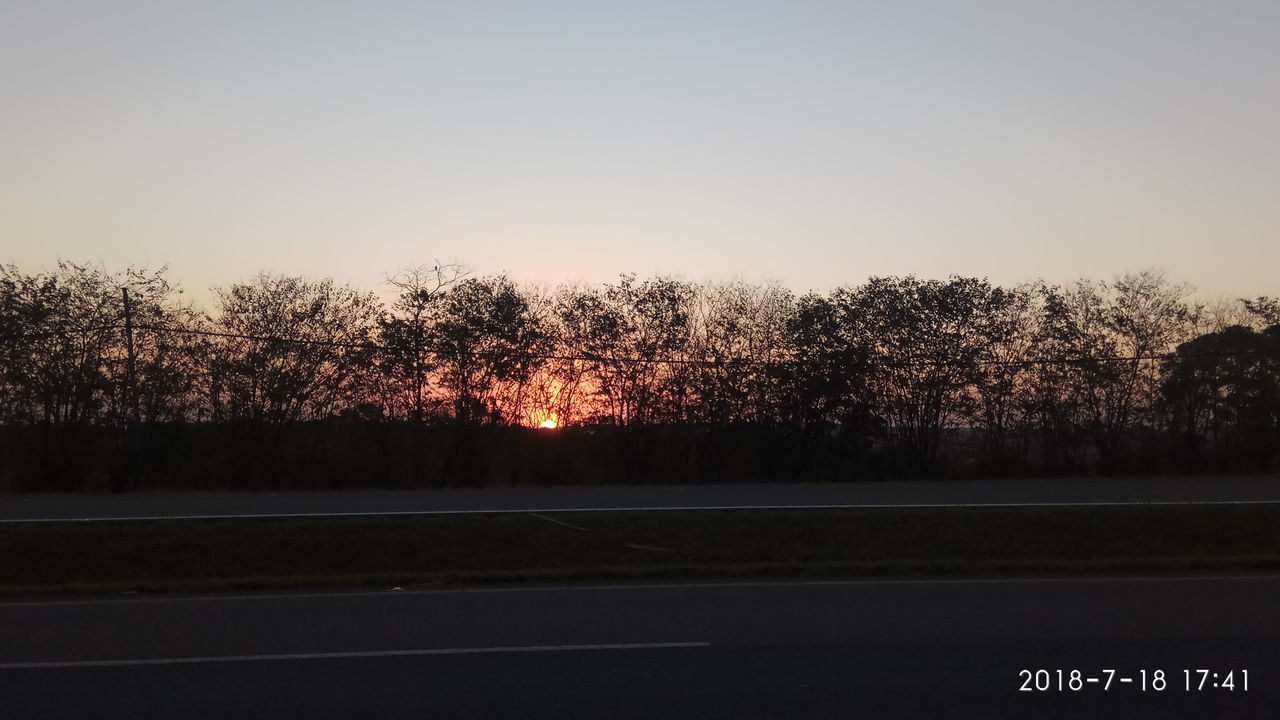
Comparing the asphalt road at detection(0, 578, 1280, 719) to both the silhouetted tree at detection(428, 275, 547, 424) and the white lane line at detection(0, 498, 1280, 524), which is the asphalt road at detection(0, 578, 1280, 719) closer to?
the white lane line at detection(0, 498, 1280, 524)

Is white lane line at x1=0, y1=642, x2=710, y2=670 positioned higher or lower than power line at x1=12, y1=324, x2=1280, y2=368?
lower

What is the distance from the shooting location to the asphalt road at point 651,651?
6.31 m

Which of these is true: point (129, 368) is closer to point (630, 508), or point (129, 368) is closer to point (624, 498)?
point (624, 498)

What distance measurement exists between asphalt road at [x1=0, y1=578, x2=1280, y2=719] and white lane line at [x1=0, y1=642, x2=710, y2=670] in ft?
0.10

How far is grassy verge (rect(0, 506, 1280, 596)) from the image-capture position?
12117 mm

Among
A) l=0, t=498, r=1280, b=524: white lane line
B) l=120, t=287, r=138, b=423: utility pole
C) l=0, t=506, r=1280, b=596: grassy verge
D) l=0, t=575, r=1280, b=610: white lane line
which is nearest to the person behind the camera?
l=0, t=575, r=1280, b=610: white lane line

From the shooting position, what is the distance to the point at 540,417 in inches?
962

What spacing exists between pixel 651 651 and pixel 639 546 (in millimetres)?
6895

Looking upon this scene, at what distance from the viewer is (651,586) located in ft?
35.6

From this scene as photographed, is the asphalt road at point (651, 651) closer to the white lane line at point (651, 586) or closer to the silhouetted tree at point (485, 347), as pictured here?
the white lane line at point (651, 586)

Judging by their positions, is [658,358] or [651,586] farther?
[658,358]

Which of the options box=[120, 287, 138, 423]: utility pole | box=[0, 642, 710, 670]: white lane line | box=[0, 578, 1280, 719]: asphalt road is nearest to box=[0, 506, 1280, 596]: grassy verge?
box=[0, 578, 1280, 719]: asphalt road

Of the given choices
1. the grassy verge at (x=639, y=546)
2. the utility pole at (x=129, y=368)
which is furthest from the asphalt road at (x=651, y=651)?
the utility pole at (x=129, y=368)

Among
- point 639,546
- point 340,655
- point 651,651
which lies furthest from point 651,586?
point 340,655
